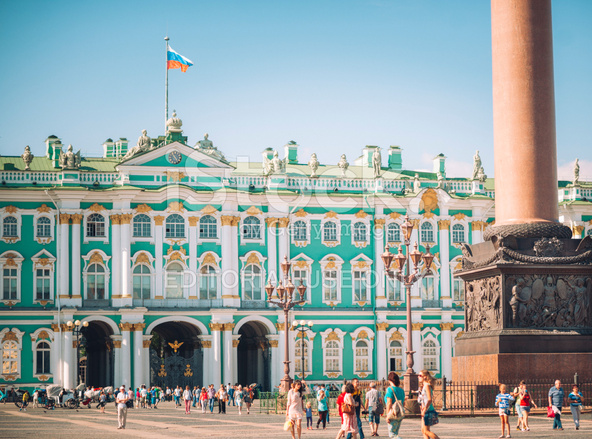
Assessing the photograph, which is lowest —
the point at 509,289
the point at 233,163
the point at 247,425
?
the point at 247,425

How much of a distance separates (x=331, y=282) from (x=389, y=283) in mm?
3920

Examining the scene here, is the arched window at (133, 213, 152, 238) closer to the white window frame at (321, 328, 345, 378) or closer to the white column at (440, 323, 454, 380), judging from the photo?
the white window frame at (321, 328, 345, 378)

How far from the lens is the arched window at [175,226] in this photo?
2758 inches

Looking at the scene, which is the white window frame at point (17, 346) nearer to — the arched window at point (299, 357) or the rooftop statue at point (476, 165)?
the arched window at point (299, 357)

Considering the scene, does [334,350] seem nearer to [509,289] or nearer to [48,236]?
[48,236]

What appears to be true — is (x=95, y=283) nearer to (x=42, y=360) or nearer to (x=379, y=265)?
(x=42, y=360)

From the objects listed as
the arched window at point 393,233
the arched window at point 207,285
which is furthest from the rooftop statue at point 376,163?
the arched window at point 207,285

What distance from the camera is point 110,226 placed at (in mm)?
69438

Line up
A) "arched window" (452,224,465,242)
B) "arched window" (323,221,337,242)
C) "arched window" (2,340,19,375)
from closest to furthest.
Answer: "arched window" (2,340,19,375), "arched window" (323,221,337,242), "arched window" (452,224,465,242)

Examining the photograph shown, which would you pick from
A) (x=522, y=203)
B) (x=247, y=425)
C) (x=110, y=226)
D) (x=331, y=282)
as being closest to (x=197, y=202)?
(x=110, y=226)

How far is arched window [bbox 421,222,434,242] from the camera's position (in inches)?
2908

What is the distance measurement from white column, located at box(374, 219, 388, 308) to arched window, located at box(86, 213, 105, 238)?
17979 millimetres

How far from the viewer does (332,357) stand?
7162cm

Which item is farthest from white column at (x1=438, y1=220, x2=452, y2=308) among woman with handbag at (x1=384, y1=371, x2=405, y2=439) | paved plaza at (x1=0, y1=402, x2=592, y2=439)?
woman with handbag at (x1=384, y1=371, x2=405, y2=439)
